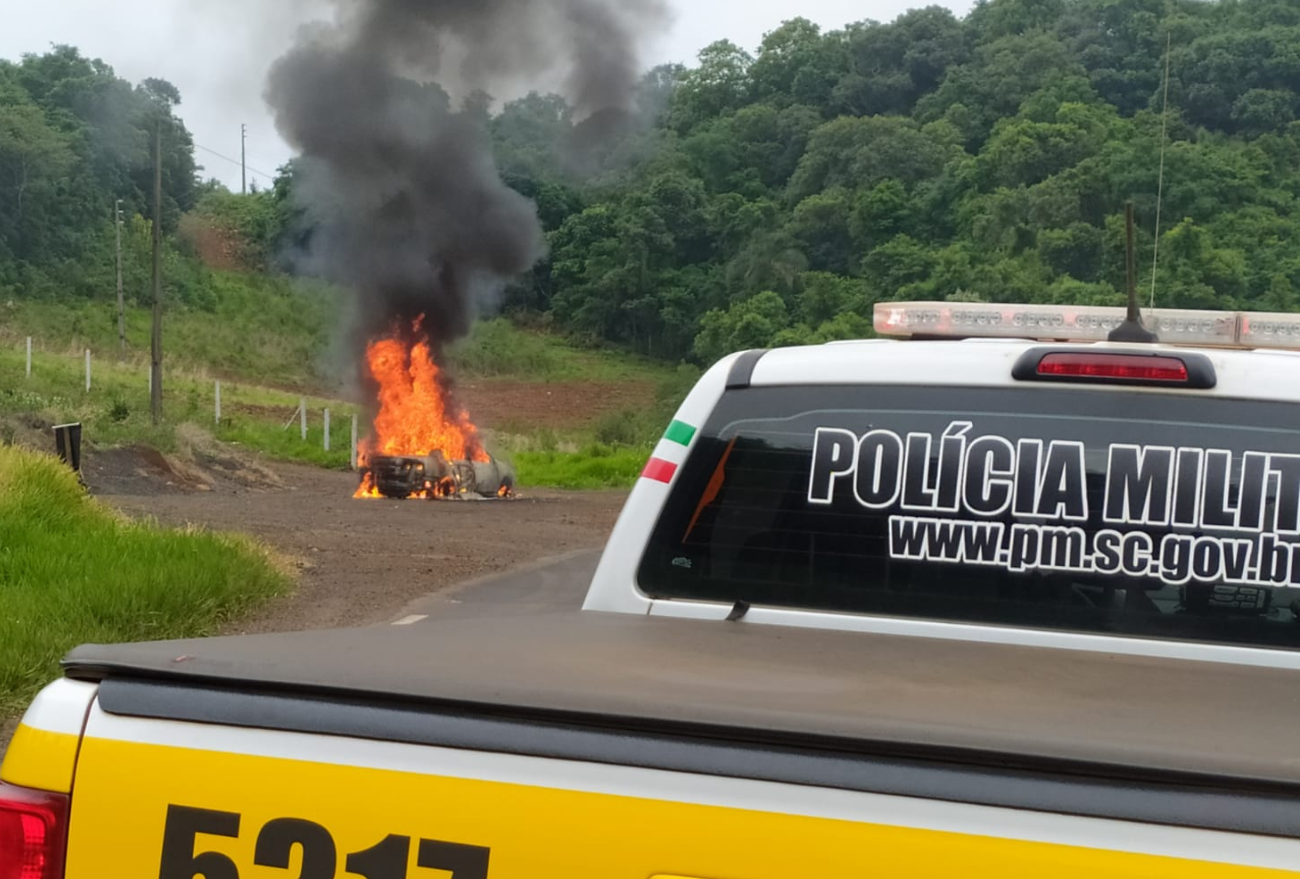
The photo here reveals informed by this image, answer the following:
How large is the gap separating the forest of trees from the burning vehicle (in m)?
7.48

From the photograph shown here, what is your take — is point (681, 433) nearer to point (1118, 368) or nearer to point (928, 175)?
point (1118, 368)

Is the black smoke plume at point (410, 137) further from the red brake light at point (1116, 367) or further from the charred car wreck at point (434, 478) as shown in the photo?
the red brake light at point (1116, 367)

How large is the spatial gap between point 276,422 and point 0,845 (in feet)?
135

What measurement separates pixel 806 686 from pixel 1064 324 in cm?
207

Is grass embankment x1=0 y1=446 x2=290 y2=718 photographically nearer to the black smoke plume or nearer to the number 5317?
the number 5317

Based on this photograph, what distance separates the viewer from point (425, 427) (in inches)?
1231

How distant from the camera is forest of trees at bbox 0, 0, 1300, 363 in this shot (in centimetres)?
3269

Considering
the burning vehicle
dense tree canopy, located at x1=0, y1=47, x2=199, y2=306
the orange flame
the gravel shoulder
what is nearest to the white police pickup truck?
the gravel shoulder

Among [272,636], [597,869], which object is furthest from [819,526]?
[597,869]

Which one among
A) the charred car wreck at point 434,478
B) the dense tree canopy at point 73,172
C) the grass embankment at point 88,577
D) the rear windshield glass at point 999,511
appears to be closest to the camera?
the rear windshield glass at point 999,511

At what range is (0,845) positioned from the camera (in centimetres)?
202

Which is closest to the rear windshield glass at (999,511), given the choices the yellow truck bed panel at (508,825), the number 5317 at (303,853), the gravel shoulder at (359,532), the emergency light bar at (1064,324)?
the emergency light bar at (1064,324)

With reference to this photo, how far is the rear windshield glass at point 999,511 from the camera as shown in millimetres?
2990

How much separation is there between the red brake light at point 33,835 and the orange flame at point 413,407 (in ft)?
92.2
